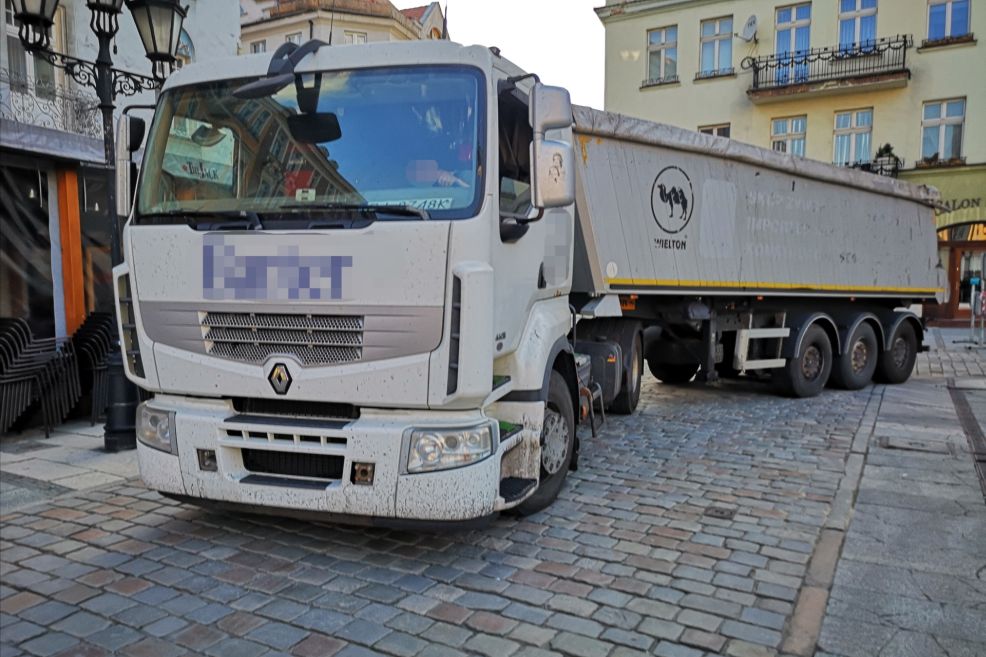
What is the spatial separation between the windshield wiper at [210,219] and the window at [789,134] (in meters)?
24.7

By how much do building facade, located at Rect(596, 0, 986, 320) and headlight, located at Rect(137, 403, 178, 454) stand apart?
22.5 m

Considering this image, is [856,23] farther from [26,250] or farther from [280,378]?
[280,378]

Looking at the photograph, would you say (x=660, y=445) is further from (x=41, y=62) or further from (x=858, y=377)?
(x=41, y=62)

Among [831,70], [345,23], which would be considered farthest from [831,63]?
[345,23]

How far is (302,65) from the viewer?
4.39m

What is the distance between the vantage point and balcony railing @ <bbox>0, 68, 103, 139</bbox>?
898 cm

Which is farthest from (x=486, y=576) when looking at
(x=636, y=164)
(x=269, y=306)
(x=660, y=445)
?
(x=636, y=164)

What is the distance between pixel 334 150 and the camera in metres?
4.20

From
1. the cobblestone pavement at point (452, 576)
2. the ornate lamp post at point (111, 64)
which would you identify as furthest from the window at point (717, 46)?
the cobblestone pavement at point (452, 576)

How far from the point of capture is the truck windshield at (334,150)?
4.09 meters

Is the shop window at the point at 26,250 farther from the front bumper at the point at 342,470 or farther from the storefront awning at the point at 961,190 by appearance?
the storefront awning at the point at 961,190

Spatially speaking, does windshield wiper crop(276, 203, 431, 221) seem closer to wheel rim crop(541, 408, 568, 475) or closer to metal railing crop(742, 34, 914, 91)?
wheel rim crop(541, 408, 568, 475)

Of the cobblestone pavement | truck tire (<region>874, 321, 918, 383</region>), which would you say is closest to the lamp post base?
the cobblestone pavement

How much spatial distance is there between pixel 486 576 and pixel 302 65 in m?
3.11
